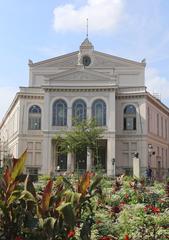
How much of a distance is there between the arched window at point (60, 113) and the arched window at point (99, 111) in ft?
12.0

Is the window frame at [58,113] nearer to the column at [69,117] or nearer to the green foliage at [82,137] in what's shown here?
the column at [69,117]

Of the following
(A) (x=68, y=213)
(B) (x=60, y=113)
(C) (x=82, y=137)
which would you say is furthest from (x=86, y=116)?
(A) (x=68, y=213)

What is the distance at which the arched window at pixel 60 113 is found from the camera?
5641cm

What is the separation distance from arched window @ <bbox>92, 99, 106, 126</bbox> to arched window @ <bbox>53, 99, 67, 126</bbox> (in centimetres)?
366

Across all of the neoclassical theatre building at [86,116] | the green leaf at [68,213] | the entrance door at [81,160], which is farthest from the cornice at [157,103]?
the green leaf at [68,213]

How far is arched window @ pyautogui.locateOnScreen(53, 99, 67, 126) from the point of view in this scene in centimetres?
5641

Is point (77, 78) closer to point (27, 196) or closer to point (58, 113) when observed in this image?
point (58, 113)

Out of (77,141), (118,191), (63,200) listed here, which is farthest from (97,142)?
(63,200)

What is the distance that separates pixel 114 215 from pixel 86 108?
1817 inches

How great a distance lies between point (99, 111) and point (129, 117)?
4.63 metres

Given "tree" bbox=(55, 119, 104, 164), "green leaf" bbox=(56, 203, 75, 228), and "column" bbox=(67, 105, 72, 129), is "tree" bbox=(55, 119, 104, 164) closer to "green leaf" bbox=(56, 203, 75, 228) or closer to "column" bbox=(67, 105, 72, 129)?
"column" bbox=(67, 105, 72, 129)

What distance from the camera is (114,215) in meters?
10.5

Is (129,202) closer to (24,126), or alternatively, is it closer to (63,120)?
(63,120)

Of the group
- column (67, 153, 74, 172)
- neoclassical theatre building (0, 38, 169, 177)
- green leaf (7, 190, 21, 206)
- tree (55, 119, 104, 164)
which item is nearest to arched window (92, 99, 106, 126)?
neoclassical theatre building (0, 38, 169, 177)
